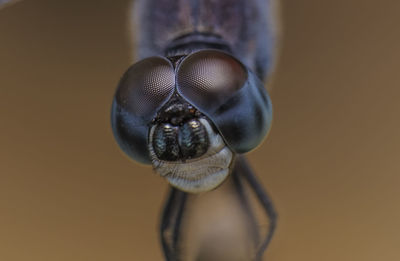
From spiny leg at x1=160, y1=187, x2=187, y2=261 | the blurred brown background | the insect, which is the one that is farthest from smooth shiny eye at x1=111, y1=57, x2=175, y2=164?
the blurred brown background

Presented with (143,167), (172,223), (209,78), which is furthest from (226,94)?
(143,167)

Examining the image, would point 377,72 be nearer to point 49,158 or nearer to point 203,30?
point 203,30

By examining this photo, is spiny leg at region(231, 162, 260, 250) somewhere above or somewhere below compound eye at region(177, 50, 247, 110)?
below

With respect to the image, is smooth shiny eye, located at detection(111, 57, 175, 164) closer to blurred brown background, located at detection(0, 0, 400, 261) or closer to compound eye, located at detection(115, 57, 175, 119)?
compound eye, located at detection(115, 57, 175, 119)

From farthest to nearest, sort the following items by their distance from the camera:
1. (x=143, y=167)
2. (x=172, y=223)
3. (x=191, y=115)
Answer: (x=143, y=167), (x=172, y=223), (x=191, y=115)

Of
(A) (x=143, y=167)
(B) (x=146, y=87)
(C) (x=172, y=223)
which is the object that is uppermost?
(A) (x=143, y=167)

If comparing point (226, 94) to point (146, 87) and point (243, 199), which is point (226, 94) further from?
point (243, 199)

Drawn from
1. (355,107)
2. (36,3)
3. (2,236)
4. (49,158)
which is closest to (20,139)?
(49,158)

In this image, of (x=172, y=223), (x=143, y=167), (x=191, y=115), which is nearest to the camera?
(x=191, y=115)
